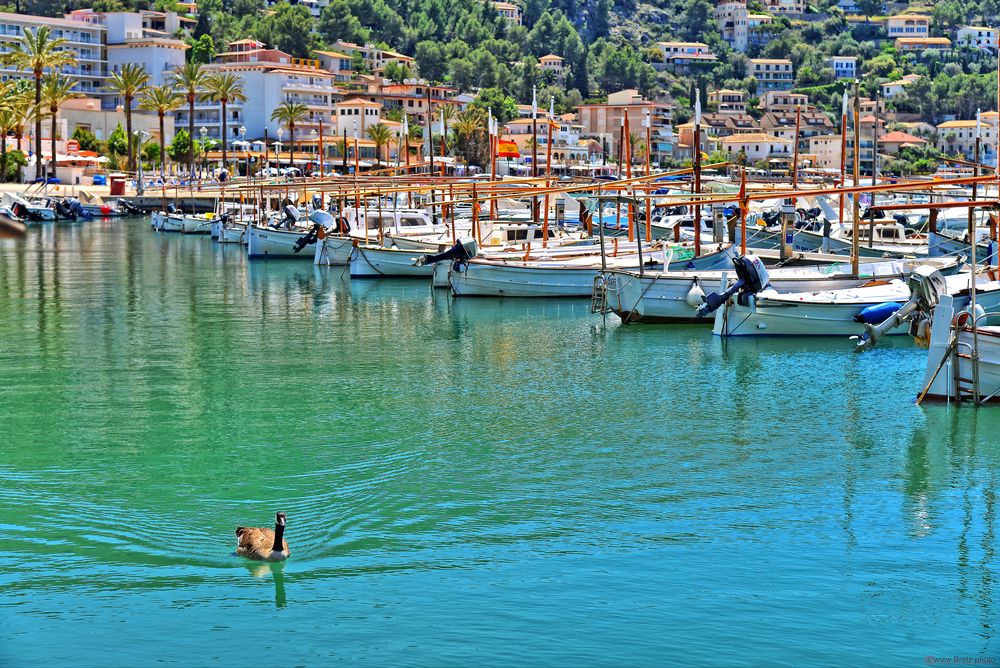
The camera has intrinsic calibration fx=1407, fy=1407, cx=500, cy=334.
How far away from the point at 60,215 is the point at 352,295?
6694 cm

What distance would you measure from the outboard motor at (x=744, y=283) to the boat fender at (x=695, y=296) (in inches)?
53.0

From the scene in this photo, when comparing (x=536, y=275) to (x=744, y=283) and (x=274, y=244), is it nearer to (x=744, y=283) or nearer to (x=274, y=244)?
(x=744, y=283)

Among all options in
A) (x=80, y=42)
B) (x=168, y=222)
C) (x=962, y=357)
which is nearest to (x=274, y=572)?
(x=962, y=357)

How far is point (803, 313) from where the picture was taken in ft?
135

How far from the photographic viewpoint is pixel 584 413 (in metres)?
31.0

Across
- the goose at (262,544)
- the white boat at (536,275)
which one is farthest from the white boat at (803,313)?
the goose at (262,544)

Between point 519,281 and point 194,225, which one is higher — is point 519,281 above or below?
below

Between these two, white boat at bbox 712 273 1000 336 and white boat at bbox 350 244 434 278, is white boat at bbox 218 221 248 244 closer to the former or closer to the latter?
white boat at bbox 350 244 434 278

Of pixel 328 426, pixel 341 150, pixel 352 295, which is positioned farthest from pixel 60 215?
pixel 328 426

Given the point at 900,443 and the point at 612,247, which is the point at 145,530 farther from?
the point at 612,247

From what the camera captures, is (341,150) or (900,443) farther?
(341,150)

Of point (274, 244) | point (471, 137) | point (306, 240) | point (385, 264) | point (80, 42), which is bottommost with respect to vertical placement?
point (385, 264)

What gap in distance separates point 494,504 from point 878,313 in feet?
64.4

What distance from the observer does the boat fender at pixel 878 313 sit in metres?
39.2
